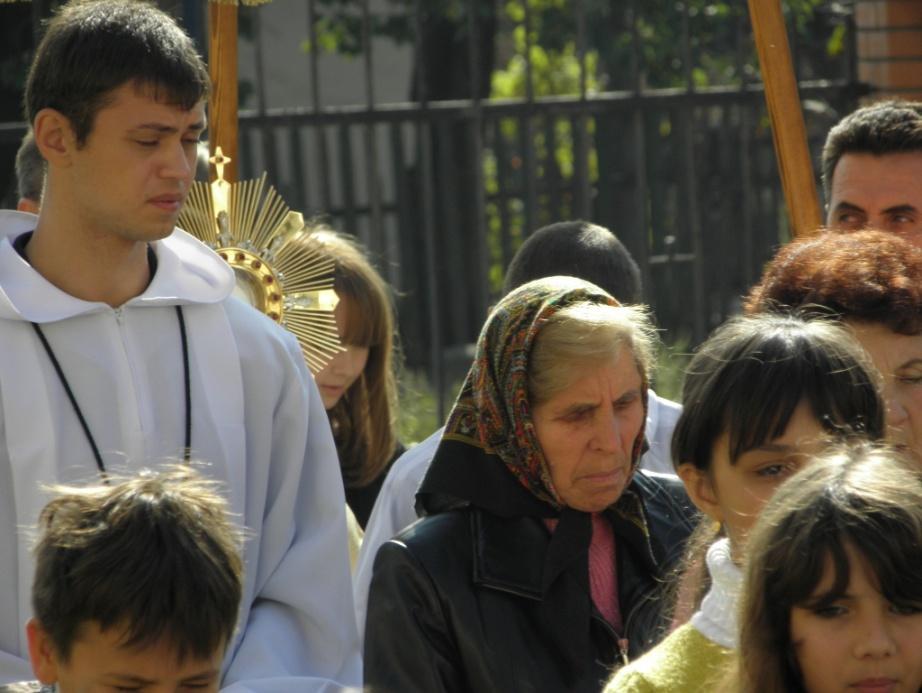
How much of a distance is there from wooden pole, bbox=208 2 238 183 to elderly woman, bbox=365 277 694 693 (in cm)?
103

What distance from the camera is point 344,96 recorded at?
11430mm

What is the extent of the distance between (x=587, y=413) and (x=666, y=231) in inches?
176

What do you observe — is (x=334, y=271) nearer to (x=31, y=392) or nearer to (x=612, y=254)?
(x=612, y=254)

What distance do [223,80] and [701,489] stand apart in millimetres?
1626

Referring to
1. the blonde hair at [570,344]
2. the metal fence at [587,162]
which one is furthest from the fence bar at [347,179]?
the blonde hair at [570,344]

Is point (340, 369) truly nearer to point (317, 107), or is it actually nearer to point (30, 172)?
point (30, 172)

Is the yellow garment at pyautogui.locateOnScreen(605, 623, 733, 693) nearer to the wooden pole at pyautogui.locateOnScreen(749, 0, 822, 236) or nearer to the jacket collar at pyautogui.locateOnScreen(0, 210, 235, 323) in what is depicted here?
the jacket collar at pyautogui.locateOnScreen(0, 210, 235, 323)

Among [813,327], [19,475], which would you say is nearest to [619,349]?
[813,327]

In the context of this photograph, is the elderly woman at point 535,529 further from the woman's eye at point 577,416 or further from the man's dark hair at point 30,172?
the man's dark hair at point 30,172

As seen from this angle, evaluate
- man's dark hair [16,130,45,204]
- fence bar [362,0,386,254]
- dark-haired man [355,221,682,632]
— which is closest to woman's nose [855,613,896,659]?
dark-haired man [355,221,682,632]

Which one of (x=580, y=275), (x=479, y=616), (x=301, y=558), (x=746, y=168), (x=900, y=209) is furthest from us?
(x=746, y=168)

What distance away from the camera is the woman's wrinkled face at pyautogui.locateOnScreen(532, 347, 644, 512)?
9.65 feet

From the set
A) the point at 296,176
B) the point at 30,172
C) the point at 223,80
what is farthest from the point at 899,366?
the point at 296,176

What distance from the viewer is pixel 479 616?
2.80 m
